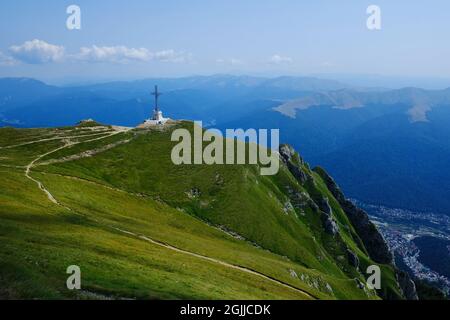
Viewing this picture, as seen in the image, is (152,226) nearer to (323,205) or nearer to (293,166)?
(323,205)

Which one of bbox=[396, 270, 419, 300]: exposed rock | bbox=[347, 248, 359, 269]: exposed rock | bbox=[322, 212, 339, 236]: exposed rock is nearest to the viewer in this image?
bbox=[347, 248, 359, 269]: exposed rock

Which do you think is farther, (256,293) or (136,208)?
(136,208)

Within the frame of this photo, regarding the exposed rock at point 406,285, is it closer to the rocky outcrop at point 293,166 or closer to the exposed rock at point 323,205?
the exposed rock at point 323,205

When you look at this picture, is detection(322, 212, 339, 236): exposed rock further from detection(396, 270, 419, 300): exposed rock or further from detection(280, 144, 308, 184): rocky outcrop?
detection(396, 270, 419, 300): exposed rock

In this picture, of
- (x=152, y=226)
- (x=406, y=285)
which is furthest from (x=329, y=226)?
(x=152, y=226)

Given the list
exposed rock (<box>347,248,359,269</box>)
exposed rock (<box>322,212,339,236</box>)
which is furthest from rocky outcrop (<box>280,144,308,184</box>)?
exposed rock (<box>347,248,359,269</box>)

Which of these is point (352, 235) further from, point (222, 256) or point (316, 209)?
point (222, 256)

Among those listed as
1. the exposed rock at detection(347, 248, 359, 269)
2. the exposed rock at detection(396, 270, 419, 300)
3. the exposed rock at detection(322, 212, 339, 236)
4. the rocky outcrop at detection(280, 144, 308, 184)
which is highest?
the rocky outcrop at detection(280, 144, 308, 184)
